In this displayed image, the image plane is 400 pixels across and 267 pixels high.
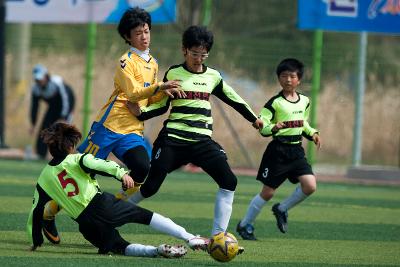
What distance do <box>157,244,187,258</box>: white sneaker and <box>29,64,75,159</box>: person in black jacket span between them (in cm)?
1457

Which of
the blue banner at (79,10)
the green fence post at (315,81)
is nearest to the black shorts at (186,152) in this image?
the blue banner at (79,10)

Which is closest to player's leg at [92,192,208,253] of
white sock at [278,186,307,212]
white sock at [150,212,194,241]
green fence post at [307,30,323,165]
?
white sock at [150,212,194,241]

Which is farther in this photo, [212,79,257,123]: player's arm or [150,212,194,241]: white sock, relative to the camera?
[212,79,257,123]: player's arm

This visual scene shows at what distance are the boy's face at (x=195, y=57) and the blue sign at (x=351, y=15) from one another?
11.7 meters

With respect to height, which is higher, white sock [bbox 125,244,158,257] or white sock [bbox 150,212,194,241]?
white sock [bbox 150,212,194,241]

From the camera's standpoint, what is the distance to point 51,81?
23.8 meters

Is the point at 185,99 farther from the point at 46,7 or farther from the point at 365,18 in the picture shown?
the point at 46,7

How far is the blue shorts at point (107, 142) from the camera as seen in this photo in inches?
427

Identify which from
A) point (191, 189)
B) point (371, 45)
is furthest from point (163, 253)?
point (371, 45)

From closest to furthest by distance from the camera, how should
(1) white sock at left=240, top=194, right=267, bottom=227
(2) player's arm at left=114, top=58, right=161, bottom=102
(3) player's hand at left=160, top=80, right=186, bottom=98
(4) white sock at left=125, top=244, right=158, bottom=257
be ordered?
(4) white sock at left=125, top=244, right=158, bottom=257 → (3) player's hand at left=160, top=80, right=186, bottom=98 → (2) player's arm at left=114, top=58, right=161, bottom=102 → (1) white sock at left=240, top=194, right=267, bottom=227

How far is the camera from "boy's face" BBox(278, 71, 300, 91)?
1184cm

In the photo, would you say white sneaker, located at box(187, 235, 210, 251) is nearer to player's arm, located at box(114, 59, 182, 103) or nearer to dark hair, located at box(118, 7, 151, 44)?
player's arm, located at box(114, 59, 182, 103)

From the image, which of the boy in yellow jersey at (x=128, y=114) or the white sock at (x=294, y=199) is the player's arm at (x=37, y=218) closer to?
the boy in yellow jersey at (x=128, y=114)

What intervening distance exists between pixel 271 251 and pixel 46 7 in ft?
47.0
